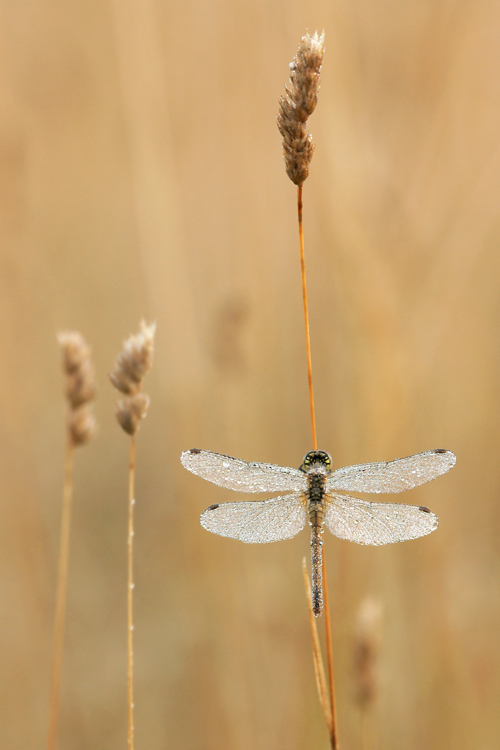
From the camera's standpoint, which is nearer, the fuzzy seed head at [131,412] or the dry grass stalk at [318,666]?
the dry grass stalk at [318,666]

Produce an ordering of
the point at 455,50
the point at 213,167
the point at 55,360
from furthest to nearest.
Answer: the point at 213,167, the point at 55,360, the point at 455,50

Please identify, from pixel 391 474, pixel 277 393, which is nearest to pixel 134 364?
pixel 391 474

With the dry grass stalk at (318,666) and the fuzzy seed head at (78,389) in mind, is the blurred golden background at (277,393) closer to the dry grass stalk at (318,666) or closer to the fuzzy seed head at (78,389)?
the dry grass stalk at (318,666)

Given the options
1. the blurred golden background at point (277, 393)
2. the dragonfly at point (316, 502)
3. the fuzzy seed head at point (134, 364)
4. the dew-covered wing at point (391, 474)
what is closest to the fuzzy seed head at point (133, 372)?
the fuzzy seed head at point (134, 364)

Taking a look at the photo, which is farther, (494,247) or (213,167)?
(213,167)

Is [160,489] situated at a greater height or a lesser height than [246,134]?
lesser

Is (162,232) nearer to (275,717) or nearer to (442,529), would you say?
(442,529)

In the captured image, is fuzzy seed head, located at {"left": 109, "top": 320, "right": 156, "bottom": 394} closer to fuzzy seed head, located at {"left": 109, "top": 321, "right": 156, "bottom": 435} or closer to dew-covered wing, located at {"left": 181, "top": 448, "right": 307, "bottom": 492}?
fuzzy seed head, located at {"left": 109, "top": 321, "right": 156, "bottom": 435}

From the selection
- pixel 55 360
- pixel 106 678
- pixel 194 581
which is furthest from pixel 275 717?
pixel 55 360

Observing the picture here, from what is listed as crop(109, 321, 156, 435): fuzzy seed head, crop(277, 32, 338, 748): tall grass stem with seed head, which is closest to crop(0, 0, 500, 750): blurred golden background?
crop(109, 321, 156, 435): fuzzy seed head
